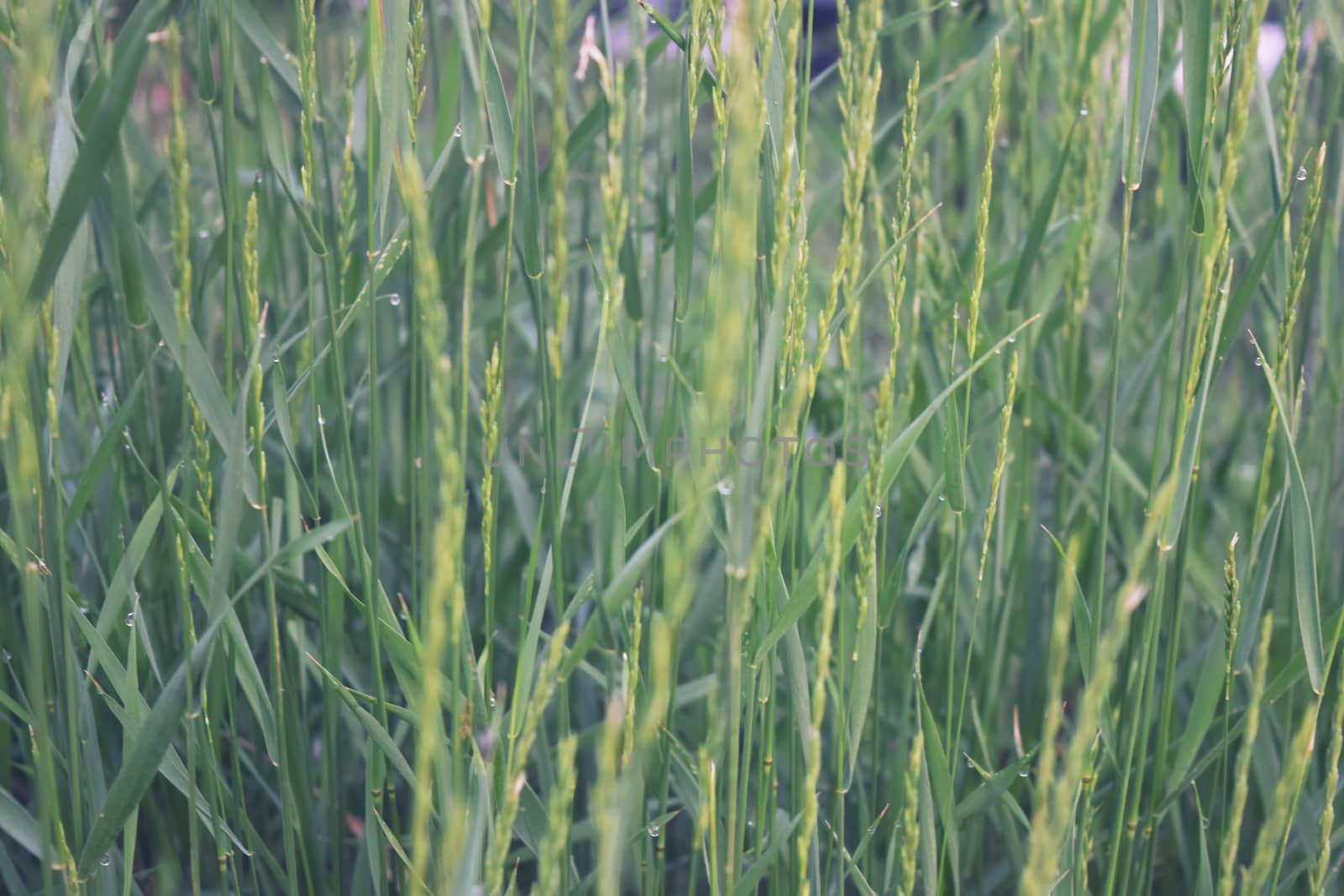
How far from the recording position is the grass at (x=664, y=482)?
499 millimetres

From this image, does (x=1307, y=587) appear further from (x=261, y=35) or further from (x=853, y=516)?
(x=261, y=35)

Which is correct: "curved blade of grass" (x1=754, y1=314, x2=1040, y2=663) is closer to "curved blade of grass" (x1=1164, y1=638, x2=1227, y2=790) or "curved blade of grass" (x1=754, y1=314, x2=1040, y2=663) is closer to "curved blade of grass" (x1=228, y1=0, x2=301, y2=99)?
"curved blade of grass" (x1=1164, y1=638, x2=1227, y2=790)

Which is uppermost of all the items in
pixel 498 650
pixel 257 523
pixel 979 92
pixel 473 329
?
pixel 979 92

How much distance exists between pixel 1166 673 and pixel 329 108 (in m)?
0.80

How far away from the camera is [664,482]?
2.42 ft

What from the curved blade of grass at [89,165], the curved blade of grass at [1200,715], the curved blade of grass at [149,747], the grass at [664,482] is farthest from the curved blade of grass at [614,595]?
the curved blade of grass at [1200,715]

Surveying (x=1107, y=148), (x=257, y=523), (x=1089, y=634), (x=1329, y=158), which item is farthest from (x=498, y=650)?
(x=1329, y=158)

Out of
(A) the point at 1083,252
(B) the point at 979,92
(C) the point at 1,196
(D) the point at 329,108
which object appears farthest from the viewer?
(B) the point at 979,92

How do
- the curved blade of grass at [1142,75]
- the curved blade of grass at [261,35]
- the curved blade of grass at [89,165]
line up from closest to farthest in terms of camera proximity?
the curved blade of grass at [89,165], the curved blade of grass at [1142,75], the curved blade of grass at [261,35]

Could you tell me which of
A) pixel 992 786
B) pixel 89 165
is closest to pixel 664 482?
pixel 992 786

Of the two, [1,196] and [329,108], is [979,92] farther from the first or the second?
[1,196]

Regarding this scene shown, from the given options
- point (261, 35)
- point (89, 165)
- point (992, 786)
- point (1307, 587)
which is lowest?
point (992, 786)

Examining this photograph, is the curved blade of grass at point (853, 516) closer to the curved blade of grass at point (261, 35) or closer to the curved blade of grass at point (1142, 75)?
the curved blade of grass at point (1142, 75)

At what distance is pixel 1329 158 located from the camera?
94cm
